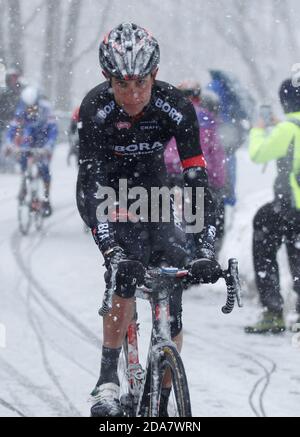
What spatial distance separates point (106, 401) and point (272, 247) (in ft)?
11.6

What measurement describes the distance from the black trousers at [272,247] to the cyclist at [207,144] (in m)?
1.06

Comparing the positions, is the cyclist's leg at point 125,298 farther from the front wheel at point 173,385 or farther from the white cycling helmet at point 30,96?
Answer: the white cycling helmet at point 30,96

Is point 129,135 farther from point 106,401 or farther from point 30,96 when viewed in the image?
point 30,96

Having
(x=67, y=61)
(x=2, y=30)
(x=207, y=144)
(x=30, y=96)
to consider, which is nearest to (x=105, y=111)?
(x=207, y=144)

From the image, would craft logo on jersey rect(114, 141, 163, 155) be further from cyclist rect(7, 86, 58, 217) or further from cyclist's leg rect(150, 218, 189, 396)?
cyclist rect(7, 86, 58, 217)

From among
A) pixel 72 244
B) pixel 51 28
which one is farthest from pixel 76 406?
pixel 51 28

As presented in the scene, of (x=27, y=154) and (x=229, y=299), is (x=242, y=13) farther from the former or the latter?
(x=229, y=299)

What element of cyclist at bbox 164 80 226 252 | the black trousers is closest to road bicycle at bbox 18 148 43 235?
cyclist at bbox 164 80 226 252

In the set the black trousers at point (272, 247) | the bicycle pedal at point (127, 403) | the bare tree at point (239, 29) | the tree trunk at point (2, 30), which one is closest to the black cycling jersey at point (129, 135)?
the bicycle pedal at point (127, 403)

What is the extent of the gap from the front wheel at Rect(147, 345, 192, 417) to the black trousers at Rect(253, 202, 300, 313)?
363cm

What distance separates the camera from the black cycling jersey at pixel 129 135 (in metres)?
4.48

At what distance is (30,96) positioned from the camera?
42.0 ft

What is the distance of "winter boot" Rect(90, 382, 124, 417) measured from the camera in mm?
4508

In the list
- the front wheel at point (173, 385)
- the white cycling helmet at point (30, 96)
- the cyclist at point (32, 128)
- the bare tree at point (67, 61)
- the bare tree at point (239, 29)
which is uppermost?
the bare tree at point (239, 29)
